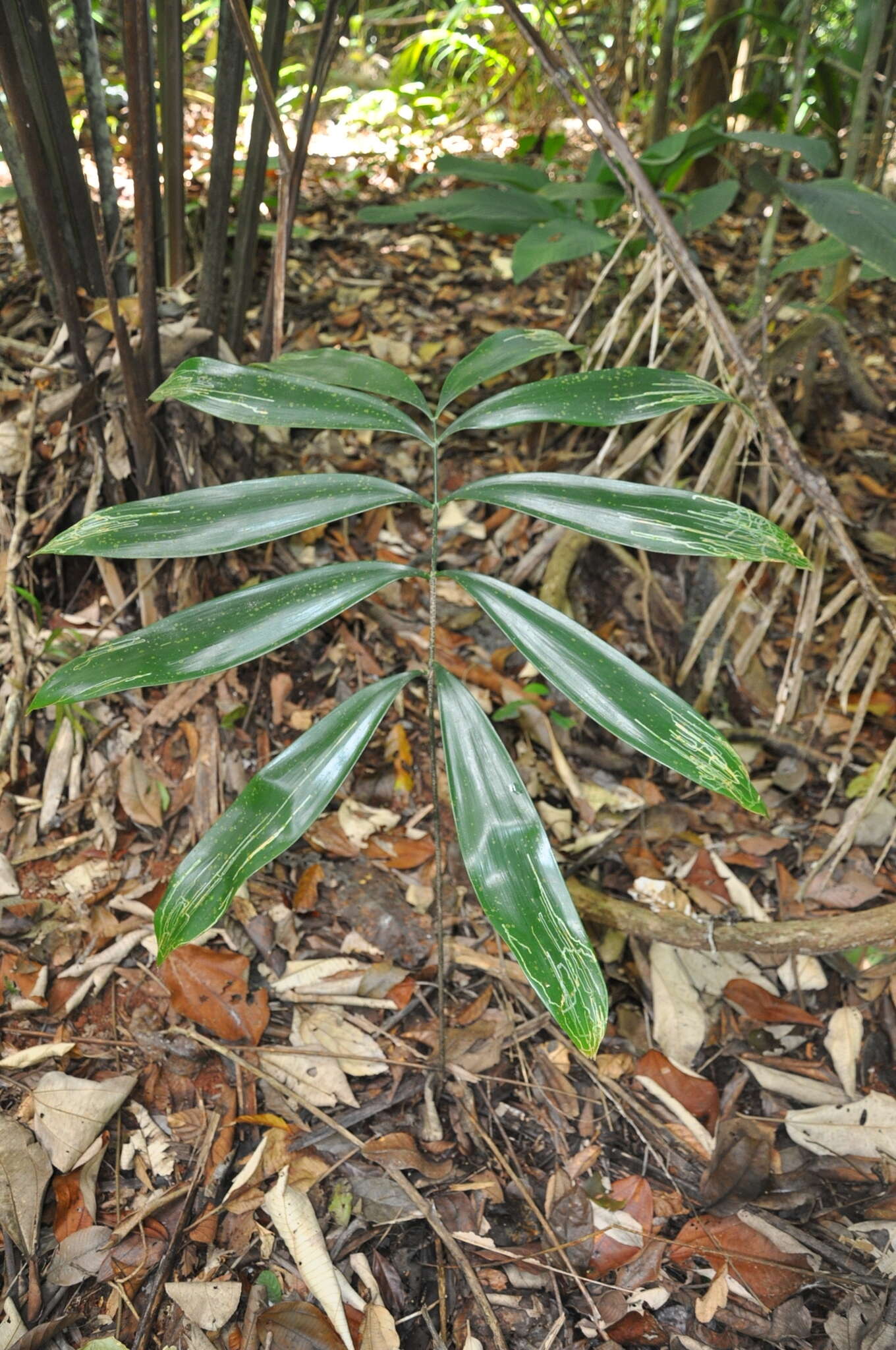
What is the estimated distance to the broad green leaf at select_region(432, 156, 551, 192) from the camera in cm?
202

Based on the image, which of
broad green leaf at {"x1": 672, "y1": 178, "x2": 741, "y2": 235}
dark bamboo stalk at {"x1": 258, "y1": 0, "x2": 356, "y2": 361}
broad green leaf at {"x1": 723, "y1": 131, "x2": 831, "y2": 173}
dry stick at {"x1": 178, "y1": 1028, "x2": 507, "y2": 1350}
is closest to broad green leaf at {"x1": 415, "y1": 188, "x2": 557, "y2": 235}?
broad green leaf at {"x1": 672, "y1": 178, "x2": 741, "y2": 235}

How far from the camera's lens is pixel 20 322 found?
1914mm

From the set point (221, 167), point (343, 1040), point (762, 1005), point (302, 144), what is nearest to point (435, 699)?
point (343, 1040)

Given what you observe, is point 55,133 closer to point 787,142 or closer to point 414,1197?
point 787,142

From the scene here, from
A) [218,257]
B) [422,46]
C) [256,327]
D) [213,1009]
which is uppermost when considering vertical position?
[422,46]

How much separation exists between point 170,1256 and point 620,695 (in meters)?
0.86

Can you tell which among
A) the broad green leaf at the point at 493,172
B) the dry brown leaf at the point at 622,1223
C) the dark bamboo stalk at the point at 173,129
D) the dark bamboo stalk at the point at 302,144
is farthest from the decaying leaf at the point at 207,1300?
the broad green leaf at the point at 493,172

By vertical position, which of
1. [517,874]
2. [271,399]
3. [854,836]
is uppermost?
[271,399]

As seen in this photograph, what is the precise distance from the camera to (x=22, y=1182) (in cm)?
112

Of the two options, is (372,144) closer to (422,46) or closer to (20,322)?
(422,46)

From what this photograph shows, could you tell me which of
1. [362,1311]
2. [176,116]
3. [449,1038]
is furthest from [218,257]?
[362,1311]

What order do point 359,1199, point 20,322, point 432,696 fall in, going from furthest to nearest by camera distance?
1. point 20,322
2. point 359,1199
3. point 432,696

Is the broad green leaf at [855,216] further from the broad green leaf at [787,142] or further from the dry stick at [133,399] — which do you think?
the dry stick at [133,399]

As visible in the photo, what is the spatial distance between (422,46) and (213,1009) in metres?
3.78
